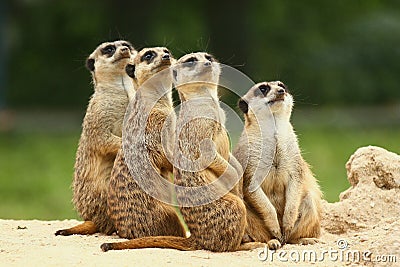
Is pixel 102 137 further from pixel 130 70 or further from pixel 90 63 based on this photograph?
pixel 90 63

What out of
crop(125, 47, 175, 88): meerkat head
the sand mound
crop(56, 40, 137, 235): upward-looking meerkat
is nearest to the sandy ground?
the sand mound

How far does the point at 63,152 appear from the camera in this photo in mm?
16266

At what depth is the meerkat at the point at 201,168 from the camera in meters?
5.70

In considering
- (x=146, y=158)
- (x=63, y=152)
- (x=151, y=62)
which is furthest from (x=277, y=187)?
(x=63, y=152)

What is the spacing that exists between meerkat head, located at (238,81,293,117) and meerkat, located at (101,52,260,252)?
0.82ft

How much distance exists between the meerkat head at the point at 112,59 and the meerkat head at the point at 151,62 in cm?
47

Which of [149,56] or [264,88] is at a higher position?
[149,56]

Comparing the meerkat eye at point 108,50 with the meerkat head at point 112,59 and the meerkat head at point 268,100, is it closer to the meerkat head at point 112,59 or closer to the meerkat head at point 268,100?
the meerkat head at point 112,59

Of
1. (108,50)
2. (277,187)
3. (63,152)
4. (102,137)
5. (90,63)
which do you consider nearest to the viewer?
(277,187)

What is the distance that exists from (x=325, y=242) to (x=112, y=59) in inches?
84.2

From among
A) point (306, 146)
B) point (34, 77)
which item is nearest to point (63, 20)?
point (34, 77)

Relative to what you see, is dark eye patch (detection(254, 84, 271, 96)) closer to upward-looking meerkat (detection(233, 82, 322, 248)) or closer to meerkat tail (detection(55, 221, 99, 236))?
upward-looking meerkat (detection(233, 82, 322, 248))

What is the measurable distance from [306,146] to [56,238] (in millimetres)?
10338

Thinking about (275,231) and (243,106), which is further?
(243,106)
